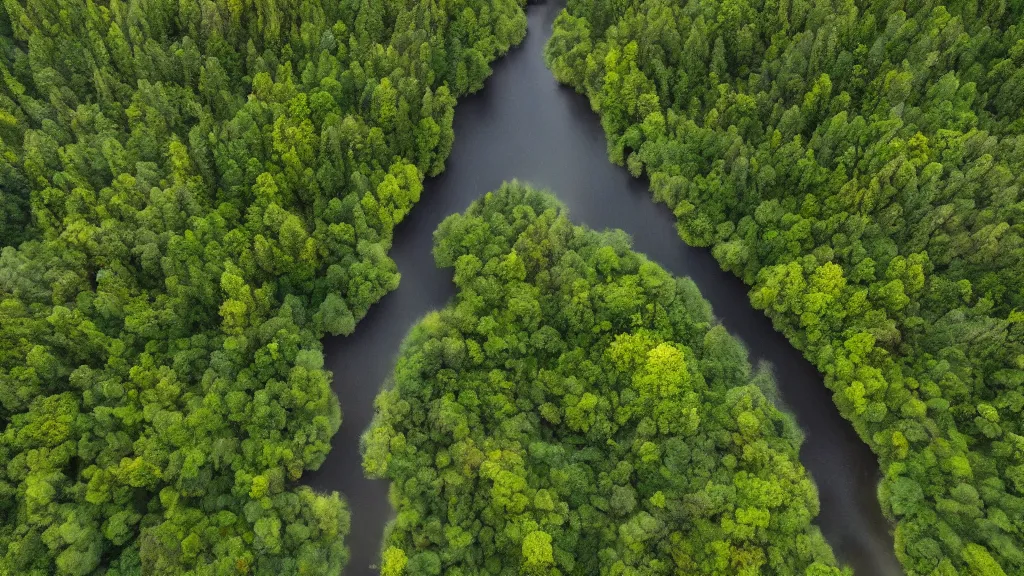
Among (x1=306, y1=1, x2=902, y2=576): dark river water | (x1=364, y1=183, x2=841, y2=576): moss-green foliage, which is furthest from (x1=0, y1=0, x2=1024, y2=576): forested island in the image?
(x1=306, y1=1, x2=902, y2=576): dark river water

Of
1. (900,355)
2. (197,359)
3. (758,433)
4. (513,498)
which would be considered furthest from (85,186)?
(900,355)

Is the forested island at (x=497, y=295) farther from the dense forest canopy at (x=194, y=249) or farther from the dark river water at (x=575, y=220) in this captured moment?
the dark river water at (x=575, y=220)

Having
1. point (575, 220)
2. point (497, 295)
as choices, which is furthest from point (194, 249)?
point (575, 220)

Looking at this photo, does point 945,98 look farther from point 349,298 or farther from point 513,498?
point 349,298

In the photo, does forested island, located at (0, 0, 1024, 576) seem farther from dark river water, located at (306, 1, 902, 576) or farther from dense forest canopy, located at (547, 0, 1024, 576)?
dark river water, located at (306, 1, 902, 576)

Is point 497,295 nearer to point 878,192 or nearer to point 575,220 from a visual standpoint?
point 575,220
